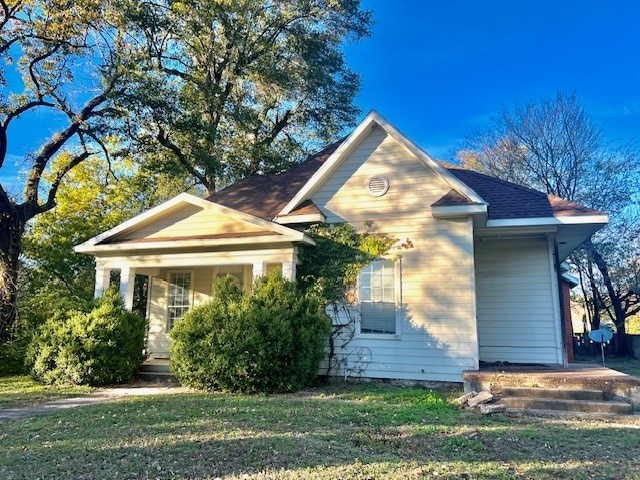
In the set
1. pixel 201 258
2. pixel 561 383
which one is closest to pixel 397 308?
pixel 561 383

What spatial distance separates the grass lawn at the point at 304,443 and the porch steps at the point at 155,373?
Answer: 2.88 metres

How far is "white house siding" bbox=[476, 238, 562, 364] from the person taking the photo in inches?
401

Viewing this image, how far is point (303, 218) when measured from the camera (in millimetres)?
9977

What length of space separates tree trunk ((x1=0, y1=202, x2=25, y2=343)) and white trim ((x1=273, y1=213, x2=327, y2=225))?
7.80 m

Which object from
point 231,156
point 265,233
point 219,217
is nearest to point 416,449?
point 265,233

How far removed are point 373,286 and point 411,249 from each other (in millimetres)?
1125

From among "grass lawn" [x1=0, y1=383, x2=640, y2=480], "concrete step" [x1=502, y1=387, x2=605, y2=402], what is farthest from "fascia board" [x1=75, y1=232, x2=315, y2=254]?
"concrete step" [x1=502, y1=387, x2=605, y2=402]

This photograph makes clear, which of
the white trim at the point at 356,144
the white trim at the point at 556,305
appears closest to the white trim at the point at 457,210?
the white trim at the point at 356,144

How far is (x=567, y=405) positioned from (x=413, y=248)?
395 cm

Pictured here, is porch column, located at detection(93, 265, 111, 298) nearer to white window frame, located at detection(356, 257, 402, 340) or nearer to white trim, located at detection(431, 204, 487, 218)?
white window frame, located at detection(356, 257, 402, 340)

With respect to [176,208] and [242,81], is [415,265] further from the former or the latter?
[242,81]

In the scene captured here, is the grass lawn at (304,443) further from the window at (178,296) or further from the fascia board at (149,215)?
A: the window at (178,296)

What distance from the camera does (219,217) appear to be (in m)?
10.6

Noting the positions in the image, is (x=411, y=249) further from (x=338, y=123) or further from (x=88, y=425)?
(x=338, y=123)
